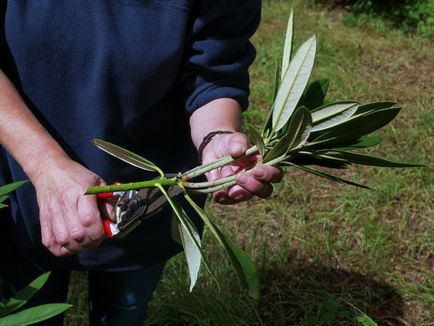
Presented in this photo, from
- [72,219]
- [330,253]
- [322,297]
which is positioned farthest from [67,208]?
[330,253]

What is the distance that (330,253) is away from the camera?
6.89 ft

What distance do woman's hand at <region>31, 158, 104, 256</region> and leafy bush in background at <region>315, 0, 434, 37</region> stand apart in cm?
338

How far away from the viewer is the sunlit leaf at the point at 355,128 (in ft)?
2.59

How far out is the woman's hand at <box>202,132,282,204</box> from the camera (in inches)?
34.6

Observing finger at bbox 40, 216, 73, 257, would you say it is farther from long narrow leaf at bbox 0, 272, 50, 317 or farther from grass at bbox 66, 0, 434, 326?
grass at bbox 66, 0, 434, 326

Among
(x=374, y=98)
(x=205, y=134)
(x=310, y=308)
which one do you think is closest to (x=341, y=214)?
(x=310, y=308)

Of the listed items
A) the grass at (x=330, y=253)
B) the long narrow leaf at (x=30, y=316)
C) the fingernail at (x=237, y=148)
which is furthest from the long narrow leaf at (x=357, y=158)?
the grass at (x=330, y=253)

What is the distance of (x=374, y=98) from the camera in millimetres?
3115

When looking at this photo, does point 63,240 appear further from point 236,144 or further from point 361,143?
point 361,143

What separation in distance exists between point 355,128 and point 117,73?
1.39 ft

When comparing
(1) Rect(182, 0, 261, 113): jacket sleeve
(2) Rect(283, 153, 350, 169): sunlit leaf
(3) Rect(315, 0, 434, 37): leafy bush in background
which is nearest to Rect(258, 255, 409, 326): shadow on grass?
(1) Rect(182, 0, 261, 113): jacket sleeve

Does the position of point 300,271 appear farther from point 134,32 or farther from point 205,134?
point 134,32

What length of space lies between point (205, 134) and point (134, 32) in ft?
0.67

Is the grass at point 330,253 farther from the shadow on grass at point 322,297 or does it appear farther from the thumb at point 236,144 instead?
the thumb at point 236,144
